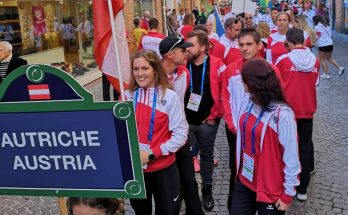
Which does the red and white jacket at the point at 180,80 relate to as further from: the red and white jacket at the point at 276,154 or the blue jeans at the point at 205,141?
the red and white jacket at the point at 276,154

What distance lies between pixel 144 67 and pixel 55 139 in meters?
1.42

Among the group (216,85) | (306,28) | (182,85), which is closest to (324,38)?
(306,28)

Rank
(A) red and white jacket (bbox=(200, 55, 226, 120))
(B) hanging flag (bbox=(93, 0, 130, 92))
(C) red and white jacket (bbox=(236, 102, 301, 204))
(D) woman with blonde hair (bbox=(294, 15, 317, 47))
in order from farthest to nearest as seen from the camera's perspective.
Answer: (D) woman with blonde hair (bbox=(294, 15, 317, 47)) → (A) red and white jacket (bbox=(200, 55, 226, 120)) → (B) hanging flag (bbox=(93, 0, 130, 92)) → (C) red and white jacket (bbox=(236, 102, 301, 204))

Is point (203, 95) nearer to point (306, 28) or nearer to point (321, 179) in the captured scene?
point (321, 179)

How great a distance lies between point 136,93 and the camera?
132 inches

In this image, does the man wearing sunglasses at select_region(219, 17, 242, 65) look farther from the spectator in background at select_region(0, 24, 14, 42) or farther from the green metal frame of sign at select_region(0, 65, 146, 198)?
the spectator in background at select_region(0, 24, 14, 42)

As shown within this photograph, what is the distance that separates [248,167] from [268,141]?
11.0 inches

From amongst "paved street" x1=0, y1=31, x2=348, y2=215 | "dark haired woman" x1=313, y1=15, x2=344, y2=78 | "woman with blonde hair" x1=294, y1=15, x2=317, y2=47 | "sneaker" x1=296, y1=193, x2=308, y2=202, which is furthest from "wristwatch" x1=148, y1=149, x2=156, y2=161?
"dark haired woman" x1=313, y1=15, x2=344, y2=78

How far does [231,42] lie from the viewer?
19.4ft

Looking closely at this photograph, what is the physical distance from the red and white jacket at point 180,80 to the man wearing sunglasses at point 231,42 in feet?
5.47

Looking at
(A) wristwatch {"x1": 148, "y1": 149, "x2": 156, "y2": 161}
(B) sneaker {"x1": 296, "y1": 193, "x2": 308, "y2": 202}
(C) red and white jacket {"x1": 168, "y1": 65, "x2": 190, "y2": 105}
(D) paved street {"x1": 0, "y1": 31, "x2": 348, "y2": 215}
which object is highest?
(C) red and white jacket {"x1": 168, "y1": 65, "x2": 190, "y2": 105}

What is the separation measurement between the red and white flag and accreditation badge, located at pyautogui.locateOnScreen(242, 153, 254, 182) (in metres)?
1.56

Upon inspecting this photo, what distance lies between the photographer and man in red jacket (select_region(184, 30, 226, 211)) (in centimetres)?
456

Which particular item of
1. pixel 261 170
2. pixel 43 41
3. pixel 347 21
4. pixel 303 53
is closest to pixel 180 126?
pixel 261 170
